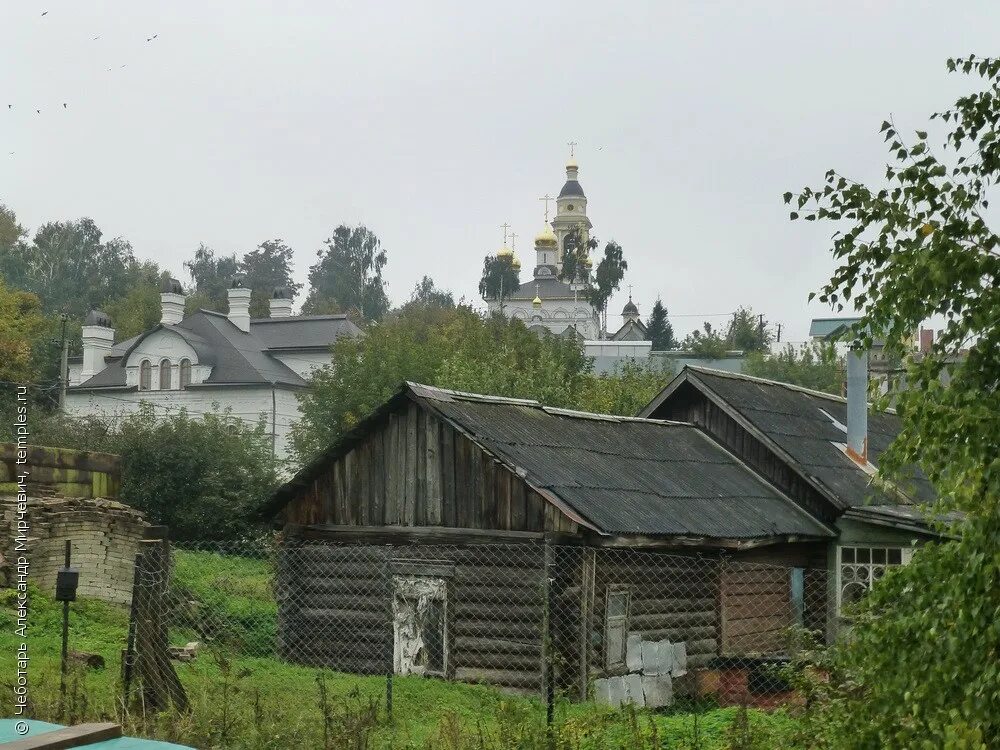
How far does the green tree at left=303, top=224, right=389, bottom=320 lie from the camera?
316 feet

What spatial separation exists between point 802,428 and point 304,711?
15.0 m

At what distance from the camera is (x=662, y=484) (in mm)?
17984

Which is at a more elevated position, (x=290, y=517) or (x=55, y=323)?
(x=55, y=323)

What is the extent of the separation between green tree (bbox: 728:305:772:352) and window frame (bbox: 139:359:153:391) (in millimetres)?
38470

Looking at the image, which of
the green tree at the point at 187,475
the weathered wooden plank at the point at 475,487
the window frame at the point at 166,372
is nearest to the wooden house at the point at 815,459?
the weathered wooden plank at the point at 475,487

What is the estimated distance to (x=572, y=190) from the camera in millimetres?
123812

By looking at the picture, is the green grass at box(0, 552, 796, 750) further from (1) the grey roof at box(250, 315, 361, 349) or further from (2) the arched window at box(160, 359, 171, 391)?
(1) the grey roof at box(250, 315, 361, 349)

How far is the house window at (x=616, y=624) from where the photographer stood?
51.1 feet

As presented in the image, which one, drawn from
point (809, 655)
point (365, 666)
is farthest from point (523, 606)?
point (809, 655)

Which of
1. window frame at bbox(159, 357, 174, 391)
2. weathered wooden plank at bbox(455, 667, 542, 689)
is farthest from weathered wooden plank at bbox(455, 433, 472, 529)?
window frame at bbox(159, 357, 174, 391)

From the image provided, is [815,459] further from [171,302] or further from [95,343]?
[95,343]

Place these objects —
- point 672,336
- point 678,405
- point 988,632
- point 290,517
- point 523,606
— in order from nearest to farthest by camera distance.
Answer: point 988,632
point 523,606
point 290,517
point 678,405
point 672,336

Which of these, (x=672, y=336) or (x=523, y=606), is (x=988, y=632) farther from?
(x=672, y=336)

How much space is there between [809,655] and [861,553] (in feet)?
41.7
